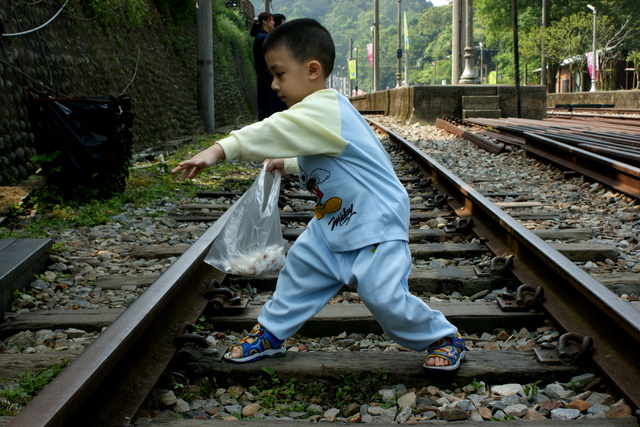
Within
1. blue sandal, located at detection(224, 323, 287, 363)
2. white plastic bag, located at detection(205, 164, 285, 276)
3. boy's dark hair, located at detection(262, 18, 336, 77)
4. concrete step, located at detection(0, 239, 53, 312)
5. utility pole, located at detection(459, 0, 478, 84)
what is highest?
utility pole, located at detection(459, 0, 478, 84)

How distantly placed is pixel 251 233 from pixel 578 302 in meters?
1.30

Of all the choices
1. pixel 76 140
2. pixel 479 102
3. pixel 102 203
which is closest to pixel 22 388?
pixel 102 203

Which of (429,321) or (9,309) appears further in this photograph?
(9,309)

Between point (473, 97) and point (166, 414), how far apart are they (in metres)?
13.5

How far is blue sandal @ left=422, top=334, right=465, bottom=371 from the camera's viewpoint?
2.14 metres

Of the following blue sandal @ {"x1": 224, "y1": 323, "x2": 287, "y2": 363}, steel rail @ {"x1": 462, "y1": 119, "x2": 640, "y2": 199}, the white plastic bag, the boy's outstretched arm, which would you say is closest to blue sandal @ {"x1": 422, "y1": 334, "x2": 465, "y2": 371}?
blue sandal @ {"x1": 224, "y1": 323, "x2": 287, "y2": 363}

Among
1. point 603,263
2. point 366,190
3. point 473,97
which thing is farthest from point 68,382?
point 473,97

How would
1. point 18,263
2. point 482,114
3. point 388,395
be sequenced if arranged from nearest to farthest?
point 388,395 → point 18,263 → point 482,114

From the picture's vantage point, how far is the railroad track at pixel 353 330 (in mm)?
1843

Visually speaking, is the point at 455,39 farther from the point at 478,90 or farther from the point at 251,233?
the point at 251,233

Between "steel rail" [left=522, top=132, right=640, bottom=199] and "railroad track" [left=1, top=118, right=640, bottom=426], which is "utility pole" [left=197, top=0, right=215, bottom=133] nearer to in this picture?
"steel rail" [left=522, top=132, right=640, bottom=199]

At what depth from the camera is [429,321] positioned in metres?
2.21

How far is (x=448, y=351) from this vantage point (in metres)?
2.18

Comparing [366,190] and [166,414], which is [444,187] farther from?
[166,414]
